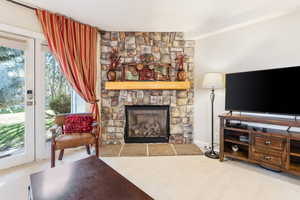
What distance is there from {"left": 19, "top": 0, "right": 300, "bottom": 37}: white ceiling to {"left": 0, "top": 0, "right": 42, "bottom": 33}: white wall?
18cm

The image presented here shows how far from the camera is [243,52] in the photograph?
2678mm

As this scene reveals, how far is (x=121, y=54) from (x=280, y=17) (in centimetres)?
277

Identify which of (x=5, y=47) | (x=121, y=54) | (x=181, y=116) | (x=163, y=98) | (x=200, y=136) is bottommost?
(x=200, y=136)

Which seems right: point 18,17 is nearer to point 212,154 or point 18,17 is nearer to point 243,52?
point 243,52

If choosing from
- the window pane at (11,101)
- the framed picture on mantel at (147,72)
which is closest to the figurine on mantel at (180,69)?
the framed picture on mantel at (147,72)

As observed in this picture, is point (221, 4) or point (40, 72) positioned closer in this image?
point (221, 4)

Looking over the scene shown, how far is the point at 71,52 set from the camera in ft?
8.82

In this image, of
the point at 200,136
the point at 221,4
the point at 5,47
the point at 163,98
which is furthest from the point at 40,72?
the point at 200,136

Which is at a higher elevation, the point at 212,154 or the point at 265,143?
the point at 265,143

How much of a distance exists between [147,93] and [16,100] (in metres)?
2.20

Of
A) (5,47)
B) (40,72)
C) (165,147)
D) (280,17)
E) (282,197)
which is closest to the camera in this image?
(282,197)

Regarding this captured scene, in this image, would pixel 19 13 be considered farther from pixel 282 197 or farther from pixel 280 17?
pixel 282 197

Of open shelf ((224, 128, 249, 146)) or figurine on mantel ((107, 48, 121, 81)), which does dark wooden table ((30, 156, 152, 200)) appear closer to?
open shelf ((224, 128, 249, 146))

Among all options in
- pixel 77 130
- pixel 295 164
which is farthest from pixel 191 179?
pixel 77 130
